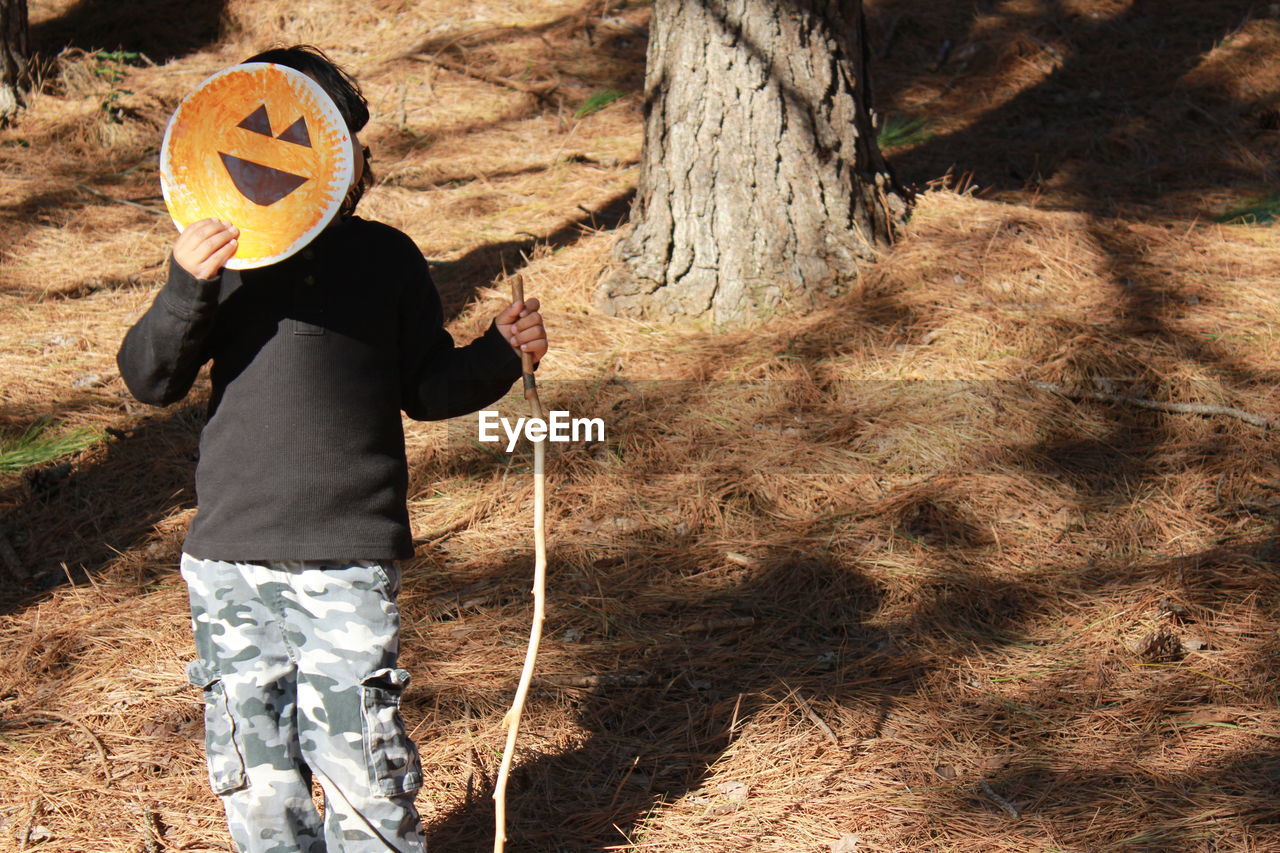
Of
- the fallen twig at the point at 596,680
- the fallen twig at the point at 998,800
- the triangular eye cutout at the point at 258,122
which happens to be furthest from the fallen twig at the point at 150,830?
the fallen twig at the point at 998,800

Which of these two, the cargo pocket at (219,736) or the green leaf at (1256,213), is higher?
the green leaf at (1256,213)

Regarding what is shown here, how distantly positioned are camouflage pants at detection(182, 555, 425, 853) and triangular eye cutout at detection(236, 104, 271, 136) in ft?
2.51

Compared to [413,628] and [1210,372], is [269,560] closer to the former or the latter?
[413,628]

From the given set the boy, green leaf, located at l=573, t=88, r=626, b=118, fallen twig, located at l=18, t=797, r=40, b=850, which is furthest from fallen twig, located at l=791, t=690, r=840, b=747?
green leaf, located at l=573, t=88, r=626, b=118

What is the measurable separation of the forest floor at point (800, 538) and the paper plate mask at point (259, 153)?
1457mm

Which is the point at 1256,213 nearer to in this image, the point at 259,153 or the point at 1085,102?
the point at 1085,102

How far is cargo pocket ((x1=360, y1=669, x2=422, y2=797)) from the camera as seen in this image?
194 cm

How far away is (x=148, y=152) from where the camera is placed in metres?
7.00

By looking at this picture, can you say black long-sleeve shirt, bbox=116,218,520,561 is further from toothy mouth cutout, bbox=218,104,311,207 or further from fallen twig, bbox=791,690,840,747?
fallen twig, bbox=791,690,840,747

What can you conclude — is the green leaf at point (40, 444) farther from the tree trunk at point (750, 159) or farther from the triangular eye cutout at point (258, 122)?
the triangular eye cutout at point (258, 122)

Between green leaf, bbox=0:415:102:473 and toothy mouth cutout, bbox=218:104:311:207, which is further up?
toothy mouth cutout, bbox=218:104:311:207

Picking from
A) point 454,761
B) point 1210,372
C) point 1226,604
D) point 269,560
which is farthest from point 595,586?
point 1210,372

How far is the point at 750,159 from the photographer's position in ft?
14.4

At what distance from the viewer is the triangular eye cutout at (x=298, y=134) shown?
1.91 meters
